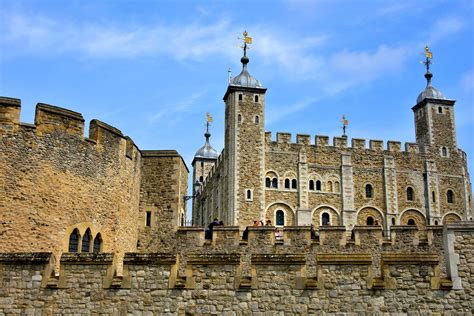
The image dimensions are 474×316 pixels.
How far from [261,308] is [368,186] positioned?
163ft

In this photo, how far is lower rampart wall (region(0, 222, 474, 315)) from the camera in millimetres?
12648

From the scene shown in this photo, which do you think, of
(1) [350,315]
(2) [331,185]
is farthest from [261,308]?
(2) [331,185]

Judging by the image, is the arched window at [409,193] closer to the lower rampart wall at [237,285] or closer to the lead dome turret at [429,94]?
the lead dome turret at [429,94]

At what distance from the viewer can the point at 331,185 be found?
198ft

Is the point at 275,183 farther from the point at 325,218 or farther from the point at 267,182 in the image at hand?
the point at 325,218

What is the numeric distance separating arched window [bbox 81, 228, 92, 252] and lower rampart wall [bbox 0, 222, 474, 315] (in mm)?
4014

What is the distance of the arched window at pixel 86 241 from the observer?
1684 centimetres

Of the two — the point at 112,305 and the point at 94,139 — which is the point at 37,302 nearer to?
the point at 112,305

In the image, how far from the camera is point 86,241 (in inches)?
668

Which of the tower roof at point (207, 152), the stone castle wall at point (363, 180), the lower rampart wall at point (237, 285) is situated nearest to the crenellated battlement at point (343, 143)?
the stone castle wall at point (363, 180)

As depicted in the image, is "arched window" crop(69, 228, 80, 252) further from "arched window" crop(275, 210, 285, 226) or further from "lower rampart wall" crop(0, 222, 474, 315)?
"arched window" crop(275, 210, 285, 226)

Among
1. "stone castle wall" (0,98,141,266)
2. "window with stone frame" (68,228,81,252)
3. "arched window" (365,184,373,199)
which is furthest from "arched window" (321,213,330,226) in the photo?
"window with stone frame" (68,228,81,252)

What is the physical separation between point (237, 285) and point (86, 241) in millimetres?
5477

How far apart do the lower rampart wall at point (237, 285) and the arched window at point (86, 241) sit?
158 inches
